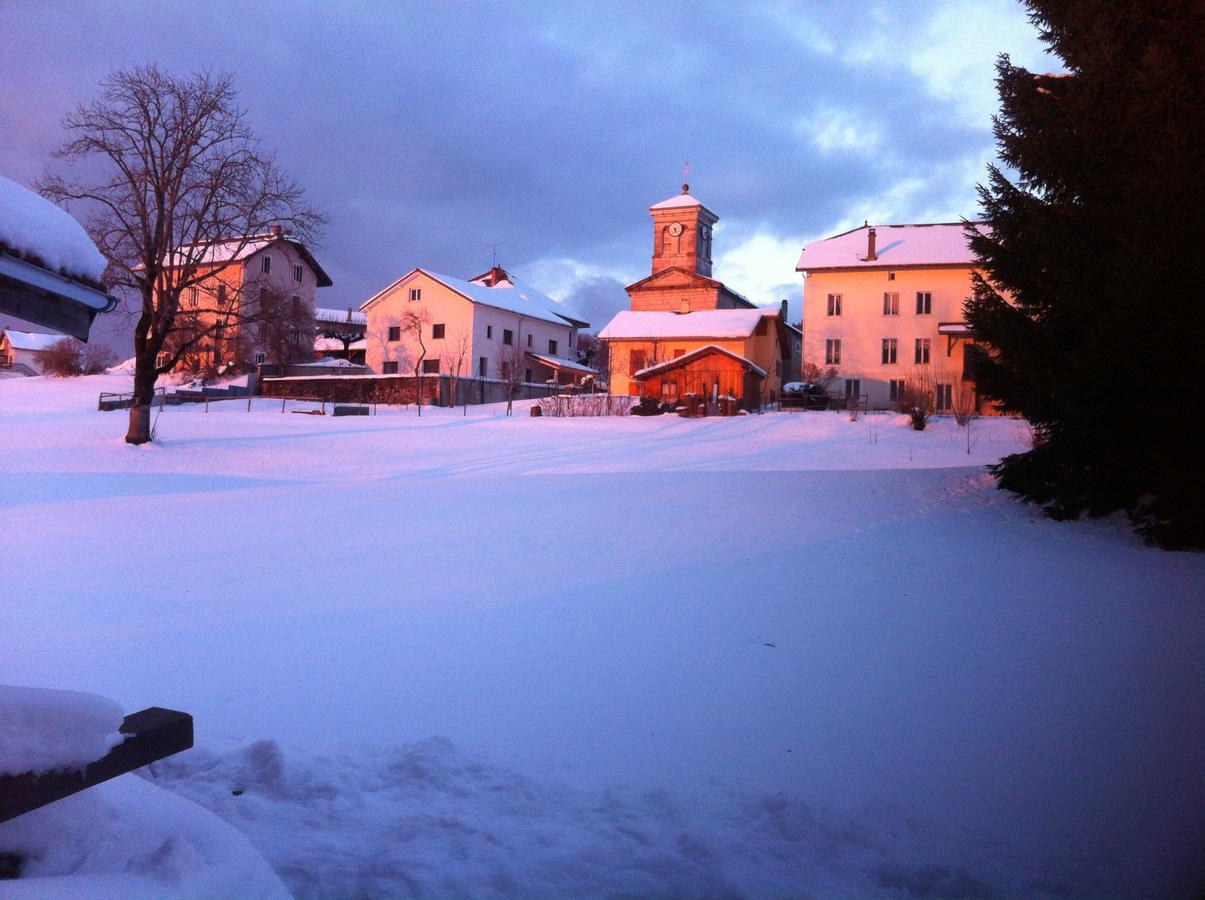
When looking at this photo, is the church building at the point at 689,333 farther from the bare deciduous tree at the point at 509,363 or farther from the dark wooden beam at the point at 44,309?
the dark wooden beam at the point at 44,309

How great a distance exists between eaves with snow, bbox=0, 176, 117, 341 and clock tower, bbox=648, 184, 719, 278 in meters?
63.8

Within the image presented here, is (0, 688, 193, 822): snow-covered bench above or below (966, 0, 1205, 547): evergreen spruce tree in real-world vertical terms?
below

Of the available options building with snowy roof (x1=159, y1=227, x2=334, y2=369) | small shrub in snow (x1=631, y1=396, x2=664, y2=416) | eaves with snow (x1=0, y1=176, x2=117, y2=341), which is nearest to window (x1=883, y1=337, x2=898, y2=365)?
small shrub in snow (x1=631, y1=396, x2=664, y2=416)

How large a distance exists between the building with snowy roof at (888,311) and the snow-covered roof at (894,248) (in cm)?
6

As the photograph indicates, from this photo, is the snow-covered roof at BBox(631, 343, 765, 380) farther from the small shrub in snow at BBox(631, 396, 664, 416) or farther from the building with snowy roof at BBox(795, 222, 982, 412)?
the building with snowy roof at BBox(795, 222, 982, 412)

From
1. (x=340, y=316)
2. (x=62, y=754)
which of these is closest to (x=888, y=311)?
(x=62, y=754)

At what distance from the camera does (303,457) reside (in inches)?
982

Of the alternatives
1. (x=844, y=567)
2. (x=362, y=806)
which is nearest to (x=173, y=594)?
(x=362, y=806)

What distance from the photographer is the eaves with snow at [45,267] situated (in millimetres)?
2594

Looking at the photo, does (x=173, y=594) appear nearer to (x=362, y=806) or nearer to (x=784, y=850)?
(x=362, y=806)

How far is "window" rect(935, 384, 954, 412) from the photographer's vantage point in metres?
44.6

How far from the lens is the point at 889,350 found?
4741 cm

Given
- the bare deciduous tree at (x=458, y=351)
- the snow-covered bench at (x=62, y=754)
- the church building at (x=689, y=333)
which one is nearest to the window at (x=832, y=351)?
the church building at (x=689, y=333)

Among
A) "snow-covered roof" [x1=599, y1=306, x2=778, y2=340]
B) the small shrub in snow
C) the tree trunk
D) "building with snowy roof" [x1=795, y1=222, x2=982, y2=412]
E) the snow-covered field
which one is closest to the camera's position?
the snow-covered field
